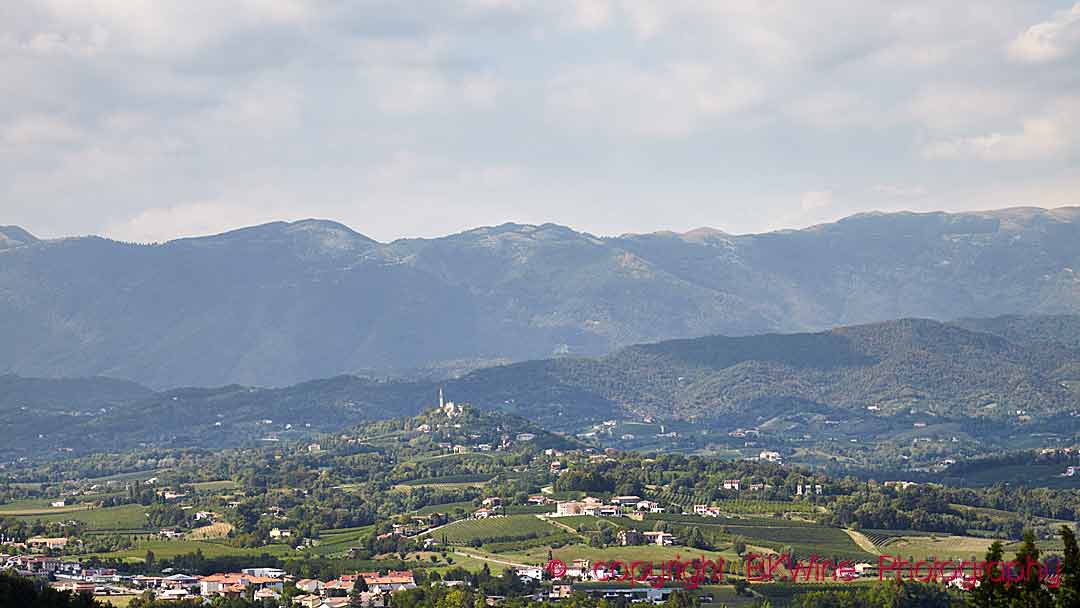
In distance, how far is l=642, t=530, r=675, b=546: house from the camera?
400ft

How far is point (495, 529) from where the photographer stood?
132 metres

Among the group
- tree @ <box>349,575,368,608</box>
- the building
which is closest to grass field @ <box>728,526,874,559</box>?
tree @ <box>349,575,368,608</box>

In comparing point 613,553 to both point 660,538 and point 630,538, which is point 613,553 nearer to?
point 630,538

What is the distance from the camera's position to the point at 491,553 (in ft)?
398

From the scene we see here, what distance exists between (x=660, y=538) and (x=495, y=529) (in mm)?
14826

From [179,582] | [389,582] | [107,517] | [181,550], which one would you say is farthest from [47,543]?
[389,582]

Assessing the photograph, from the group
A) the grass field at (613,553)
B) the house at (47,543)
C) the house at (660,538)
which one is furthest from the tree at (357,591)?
the house at (47,543)

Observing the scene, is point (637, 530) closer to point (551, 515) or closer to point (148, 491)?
point (551, 515)

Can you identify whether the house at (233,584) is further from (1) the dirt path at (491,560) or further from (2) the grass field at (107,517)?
(2) the grass field at (107,517)

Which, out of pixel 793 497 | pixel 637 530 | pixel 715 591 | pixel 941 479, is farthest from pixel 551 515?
pixel 941 479

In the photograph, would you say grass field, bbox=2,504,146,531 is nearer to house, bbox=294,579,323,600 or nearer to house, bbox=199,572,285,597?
house, bbox=199,572,285,597

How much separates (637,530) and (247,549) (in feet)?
91.4

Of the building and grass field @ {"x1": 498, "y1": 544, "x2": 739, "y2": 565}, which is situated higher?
the building

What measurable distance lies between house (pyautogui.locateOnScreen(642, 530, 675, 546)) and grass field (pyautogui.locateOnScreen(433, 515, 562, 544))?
26.0 ft
